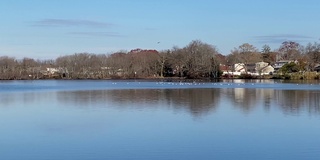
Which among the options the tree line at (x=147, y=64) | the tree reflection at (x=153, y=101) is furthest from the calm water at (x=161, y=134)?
the tree line at (x=147, y=64)

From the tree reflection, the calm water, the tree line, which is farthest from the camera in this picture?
the tree line

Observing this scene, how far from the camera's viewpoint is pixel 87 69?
84062 mm

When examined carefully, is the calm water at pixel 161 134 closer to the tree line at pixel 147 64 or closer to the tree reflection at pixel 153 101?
the tree reflection at pixel 153 101

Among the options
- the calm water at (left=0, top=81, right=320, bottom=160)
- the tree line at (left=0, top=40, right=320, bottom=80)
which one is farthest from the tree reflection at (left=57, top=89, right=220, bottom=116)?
the tree line at (left=0, top=40, right=320, bottom=80)

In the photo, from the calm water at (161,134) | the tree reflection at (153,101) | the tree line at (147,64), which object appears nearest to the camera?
the calm water at (161,134)

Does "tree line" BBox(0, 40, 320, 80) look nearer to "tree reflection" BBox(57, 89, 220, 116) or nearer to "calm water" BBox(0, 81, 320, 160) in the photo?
"tree reflection" BBox(57, 89, 220, 116)

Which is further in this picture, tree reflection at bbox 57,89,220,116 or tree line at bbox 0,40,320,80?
tree line at bbox 0,40,320,80

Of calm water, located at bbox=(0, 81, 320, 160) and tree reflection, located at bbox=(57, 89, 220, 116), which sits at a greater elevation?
tree reflection, located at bbox=(57, 89, 220, 116)

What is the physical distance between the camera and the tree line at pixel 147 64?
2889 inches

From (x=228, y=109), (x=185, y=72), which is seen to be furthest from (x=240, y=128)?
(x=185, y=72)

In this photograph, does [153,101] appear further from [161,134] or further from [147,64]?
[147,64]

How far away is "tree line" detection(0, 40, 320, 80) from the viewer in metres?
73.4

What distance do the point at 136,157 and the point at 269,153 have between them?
2.87m

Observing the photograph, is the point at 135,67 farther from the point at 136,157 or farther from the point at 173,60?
the point at 136,157
